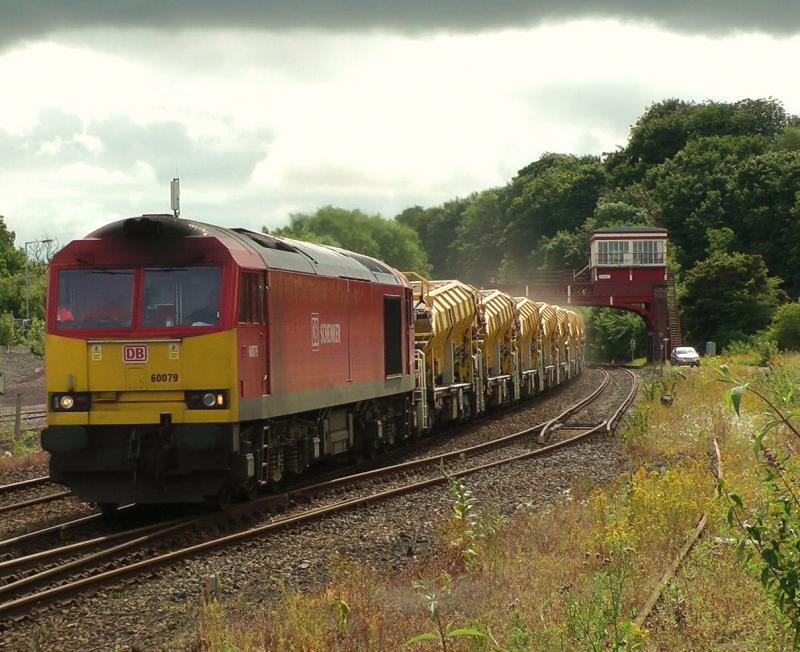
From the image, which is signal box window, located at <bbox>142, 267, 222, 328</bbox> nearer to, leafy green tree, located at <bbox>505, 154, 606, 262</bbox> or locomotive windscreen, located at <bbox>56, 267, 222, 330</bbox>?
locomotive windscreen, located at <bbox>56, 267, 222, 330</bbox>

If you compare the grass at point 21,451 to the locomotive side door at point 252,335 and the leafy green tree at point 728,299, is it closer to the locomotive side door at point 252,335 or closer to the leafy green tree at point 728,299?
the locomotive side door at point 252,335

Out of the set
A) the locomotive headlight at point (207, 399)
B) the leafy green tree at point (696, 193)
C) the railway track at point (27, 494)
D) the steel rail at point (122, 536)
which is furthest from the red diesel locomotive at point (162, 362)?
the leafy green tree at point (696, 193)

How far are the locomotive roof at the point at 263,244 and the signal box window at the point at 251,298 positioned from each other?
36cm

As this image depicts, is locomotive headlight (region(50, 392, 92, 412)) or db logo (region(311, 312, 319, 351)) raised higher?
db logo (region(311, 312, 319, 351))

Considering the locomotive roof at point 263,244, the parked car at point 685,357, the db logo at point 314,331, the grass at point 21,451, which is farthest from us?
the parked car at point 685,357

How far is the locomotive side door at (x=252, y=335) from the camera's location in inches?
510

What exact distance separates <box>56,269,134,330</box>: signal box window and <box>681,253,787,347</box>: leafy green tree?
183 feet

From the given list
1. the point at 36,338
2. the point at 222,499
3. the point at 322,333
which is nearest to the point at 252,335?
the point at 222,499

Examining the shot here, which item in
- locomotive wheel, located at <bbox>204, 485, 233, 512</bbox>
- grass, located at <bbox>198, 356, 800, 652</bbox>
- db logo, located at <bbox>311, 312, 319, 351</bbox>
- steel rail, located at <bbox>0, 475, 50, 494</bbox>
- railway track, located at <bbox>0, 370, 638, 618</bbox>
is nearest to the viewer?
grass, located at <bbox>198, 356, 800, 652</bbox>

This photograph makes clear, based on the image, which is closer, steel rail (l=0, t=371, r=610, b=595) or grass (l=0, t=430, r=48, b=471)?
steel rail (l=0, t=371, r=610, b=595)

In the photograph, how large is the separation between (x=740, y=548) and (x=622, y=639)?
0.83m

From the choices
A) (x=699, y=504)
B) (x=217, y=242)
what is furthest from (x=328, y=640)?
(x=217, y=242)

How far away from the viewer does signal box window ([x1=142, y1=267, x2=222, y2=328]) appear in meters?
12.8

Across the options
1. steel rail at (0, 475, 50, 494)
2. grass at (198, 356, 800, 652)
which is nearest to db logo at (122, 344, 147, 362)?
grass at (198, 356, 800, 652)
